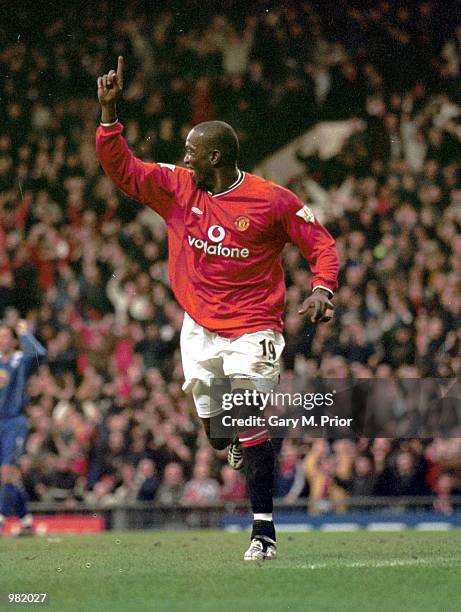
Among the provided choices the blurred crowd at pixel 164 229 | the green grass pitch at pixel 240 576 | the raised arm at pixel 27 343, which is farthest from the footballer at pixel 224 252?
the blurred crowd at pixel 164 229

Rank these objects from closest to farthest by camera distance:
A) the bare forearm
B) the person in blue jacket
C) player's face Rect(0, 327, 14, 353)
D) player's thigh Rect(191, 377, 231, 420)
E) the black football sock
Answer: the black football sock, the bare forearm, player's thigh Rect(191, 377, 231, 420), player's face Rect(0, 327, 14, 353), the person in blue jacket

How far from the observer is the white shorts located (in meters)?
7.09

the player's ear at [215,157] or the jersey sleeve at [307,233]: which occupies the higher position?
the player's ear at [215,157]

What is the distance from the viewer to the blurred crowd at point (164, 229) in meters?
14.0

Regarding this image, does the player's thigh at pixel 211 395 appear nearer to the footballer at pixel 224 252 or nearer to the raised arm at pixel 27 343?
the footballer at pixel 224 252

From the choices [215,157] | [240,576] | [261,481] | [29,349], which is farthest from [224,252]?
[29,349]

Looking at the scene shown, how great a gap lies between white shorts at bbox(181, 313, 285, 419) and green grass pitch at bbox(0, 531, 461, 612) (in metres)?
0.89

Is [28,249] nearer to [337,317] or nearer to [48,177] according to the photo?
[48,177]

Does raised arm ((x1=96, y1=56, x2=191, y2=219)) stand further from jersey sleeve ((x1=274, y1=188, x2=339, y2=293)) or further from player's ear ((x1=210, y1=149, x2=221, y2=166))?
jersey sleeve ((x1=274, y1=188, x2=339, y2=293))

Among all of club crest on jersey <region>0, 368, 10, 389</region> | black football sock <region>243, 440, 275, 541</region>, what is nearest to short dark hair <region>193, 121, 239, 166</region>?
black football sock <region>243, 440, 275, 541</region>

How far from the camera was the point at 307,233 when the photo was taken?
Result: 23.4 feet

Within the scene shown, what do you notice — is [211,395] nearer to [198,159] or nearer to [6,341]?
[198,159]

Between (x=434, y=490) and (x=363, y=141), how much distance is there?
6.76 metres

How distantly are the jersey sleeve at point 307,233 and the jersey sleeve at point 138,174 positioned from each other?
56 centimetres
